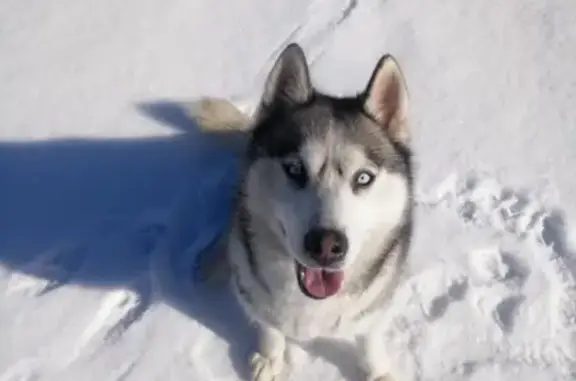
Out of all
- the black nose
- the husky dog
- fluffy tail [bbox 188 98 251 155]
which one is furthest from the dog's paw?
fluffy tail [bbox 188 98 251 155]

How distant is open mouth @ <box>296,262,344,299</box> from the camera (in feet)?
9.25

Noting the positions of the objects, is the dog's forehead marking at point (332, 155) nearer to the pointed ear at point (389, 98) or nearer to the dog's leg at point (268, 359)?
the pointed ear at point (389, 98)

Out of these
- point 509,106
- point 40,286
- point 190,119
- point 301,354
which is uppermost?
point 509,106

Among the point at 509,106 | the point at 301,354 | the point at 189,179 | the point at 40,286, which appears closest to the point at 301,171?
the point at 301,354

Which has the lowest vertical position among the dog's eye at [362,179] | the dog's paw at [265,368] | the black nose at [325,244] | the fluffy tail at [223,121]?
the dog's paw at [265,368]

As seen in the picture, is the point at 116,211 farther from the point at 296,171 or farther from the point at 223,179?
the point at 296,171

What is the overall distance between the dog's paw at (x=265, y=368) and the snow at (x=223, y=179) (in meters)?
0.10

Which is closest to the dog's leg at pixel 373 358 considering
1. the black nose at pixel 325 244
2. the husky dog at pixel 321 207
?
the husky dog at pixel 321 207

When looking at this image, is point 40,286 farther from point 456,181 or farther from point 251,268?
point 456,181

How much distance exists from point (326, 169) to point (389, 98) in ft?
1.39

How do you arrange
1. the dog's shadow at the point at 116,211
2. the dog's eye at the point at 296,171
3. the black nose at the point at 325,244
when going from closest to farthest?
the black nose at the point at 325,244 → the dog's eye at the point at 296,171 → the dog's shadow at the point at 116,211

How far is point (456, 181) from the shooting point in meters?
3.87

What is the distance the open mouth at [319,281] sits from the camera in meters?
2.82

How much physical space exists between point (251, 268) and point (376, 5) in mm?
2094
